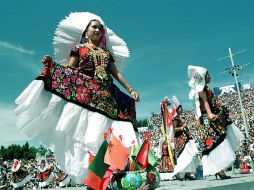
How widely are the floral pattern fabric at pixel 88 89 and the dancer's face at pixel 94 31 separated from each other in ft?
1.10

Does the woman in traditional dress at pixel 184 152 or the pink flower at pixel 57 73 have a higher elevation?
the pink flower at pixel 57 73

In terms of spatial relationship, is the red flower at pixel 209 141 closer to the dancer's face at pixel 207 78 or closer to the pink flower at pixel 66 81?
the dancer's face at pixel 207 78

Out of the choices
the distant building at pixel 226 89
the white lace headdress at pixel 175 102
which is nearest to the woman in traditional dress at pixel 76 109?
the white lace headdress at pixel 175 102

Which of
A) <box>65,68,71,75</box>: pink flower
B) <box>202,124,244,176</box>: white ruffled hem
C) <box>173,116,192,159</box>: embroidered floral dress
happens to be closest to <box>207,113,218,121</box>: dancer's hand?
<box>202,124,244,176</box>: white ruffled hem

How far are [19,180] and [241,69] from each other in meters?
16.4

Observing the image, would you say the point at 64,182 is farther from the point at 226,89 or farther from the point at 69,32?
the point at 226,89

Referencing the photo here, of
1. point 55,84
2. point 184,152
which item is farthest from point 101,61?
point 184,152

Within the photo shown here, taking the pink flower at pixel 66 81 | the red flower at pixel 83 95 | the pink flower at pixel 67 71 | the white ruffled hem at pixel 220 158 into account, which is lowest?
the white ruffled hem at pixel 220 158

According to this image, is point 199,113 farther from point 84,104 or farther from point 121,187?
point 121,187

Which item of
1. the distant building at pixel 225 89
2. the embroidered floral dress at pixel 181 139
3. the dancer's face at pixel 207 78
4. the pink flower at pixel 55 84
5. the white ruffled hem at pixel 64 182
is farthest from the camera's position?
the distant building at pixel 225 89

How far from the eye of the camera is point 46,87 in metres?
4.03

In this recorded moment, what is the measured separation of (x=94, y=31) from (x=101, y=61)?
46 cm

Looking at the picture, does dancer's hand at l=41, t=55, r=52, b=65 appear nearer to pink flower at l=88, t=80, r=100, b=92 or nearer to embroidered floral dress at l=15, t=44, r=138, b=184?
embroidered floral dress at l=15, t=44, r=138, b=184

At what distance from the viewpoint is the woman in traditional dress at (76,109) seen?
3.96 metres
